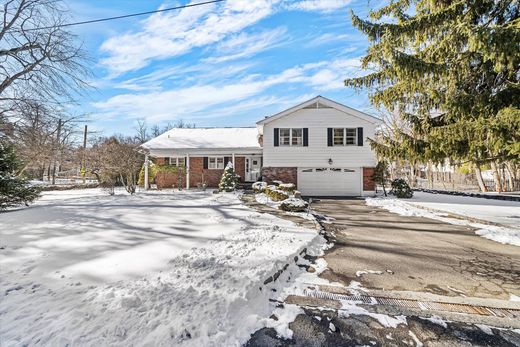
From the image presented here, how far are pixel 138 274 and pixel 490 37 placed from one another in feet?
24.8

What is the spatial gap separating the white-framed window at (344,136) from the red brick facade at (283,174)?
330cm

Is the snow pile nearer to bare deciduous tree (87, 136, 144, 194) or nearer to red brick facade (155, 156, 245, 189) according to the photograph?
red brick facade (155, 156, 245, 189)

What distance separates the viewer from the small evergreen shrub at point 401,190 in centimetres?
1520

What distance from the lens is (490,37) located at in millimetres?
4965

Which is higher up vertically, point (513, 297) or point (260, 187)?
point (260, 187)

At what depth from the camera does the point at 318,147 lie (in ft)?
54.2

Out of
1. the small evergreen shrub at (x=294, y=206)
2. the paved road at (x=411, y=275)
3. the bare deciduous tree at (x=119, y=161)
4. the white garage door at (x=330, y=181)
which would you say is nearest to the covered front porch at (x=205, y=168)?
the bare deciduous tree at (x=119, y=161)

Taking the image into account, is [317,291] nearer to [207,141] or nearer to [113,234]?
[113,234]

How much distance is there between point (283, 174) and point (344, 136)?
15.2 feet

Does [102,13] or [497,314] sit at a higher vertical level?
[102,13]

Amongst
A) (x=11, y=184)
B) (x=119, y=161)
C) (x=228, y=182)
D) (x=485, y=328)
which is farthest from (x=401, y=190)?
(x=11, y=184)

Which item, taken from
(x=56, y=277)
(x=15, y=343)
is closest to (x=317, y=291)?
(x=15, y=343)

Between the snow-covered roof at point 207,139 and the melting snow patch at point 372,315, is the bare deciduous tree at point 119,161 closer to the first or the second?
the snow-covered roof at point 207,139

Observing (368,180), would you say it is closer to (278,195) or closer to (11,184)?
(278,195)
